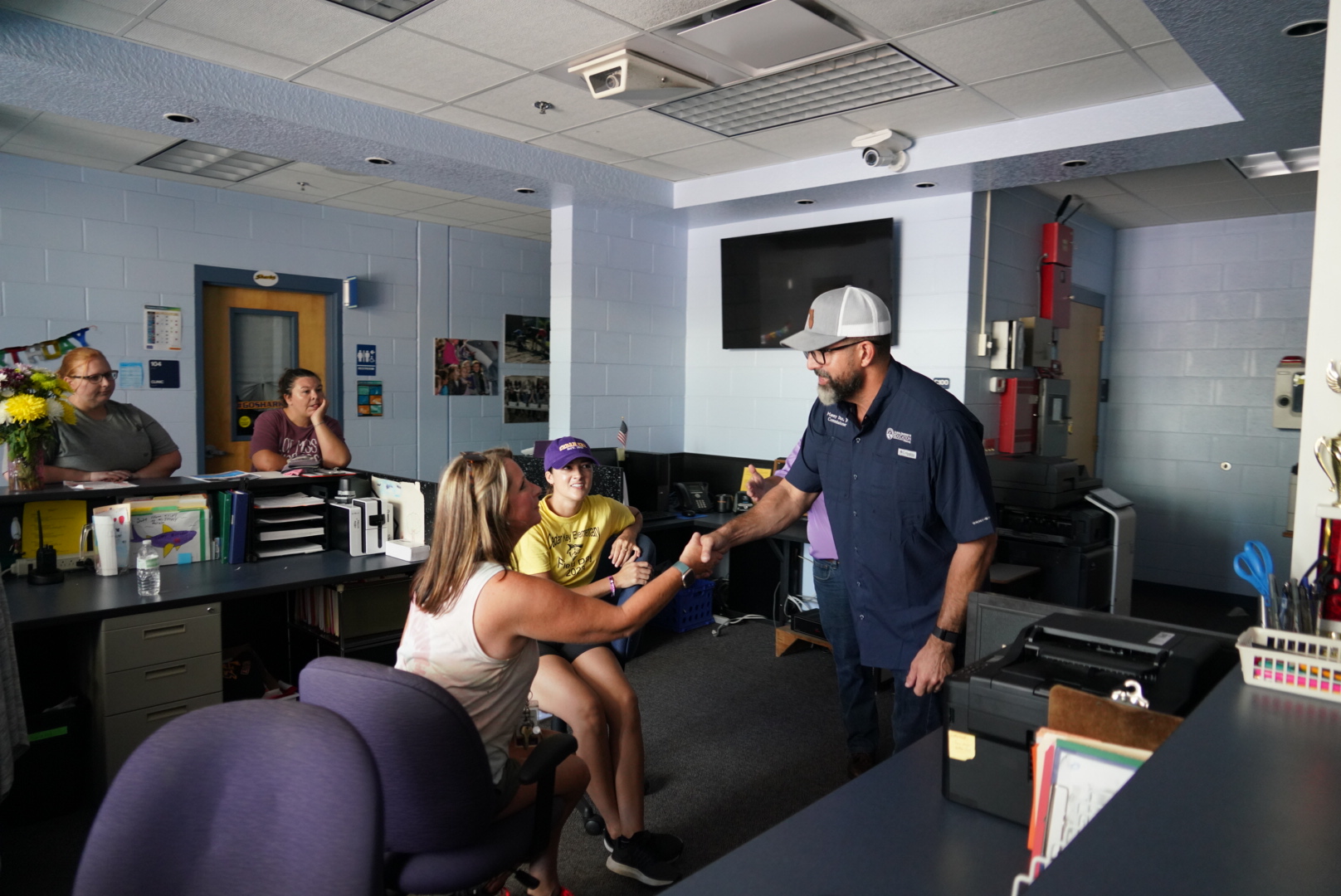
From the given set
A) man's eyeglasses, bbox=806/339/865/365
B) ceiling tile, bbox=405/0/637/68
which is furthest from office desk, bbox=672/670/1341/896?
ceiling tile, bbox=405/0/637/68

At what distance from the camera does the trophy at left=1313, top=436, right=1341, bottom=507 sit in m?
1.31

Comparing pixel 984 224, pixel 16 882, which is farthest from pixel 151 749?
pixel 984 224

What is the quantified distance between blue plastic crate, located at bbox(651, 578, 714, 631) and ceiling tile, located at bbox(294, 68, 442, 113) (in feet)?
9.16

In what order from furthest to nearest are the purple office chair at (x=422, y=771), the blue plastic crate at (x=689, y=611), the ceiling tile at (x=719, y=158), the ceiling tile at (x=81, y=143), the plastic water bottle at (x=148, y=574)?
the blue plastic crate at (x=689, y=611)
the ceiling tile at (x=719, y=158)
the ceiling tile at (x=81, y=143)
the plastic water bottle at (x=148, y=574)
the purple office chair at (x=422, y=771)

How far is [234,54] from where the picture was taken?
10.6 feet

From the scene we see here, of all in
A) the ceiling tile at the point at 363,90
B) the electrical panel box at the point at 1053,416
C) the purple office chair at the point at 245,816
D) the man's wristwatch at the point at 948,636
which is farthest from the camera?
the electrical panel box at the point at 1053,416

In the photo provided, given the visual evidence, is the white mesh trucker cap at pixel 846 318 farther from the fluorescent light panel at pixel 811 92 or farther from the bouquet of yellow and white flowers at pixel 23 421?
the bouquet of yellow and white flowers at pixel 23 421

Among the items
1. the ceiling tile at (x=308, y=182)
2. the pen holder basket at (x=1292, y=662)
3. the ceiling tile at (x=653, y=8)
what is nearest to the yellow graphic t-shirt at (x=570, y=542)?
the ceiling tile at (x=653, y=8)

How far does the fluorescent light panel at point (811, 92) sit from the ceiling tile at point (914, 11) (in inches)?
8.0

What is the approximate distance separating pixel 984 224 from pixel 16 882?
4761 mm

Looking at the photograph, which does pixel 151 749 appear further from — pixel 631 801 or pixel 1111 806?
pixel 631 801

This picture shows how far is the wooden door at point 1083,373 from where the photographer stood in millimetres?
5750

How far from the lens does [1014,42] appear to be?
3025 mm

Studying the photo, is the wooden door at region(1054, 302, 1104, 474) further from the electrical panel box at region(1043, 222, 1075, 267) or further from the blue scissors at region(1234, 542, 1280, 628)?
the blue scissors at region(1234, 542, 1280, 628)
